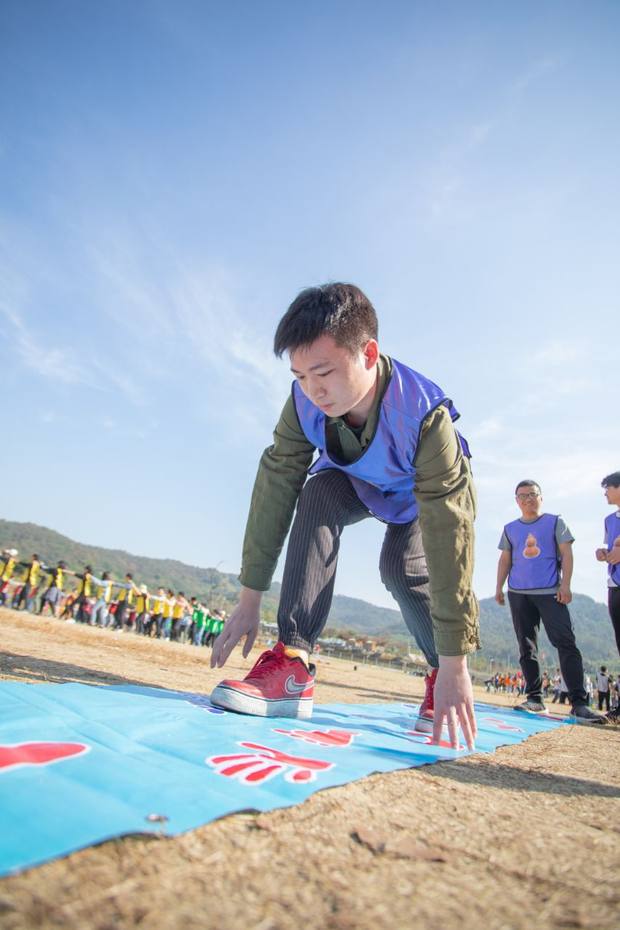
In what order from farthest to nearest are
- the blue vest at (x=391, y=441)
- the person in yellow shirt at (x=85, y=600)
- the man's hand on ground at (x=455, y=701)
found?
the person in yellow shirt at (x=85, y=600) < the blue vest at (x=391, y=441) < the man's hand on ground at (x=455, y=701)

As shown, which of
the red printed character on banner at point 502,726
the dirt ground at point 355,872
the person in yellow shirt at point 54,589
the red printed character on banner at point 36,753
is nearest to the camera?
the dirt ground at point 355,872

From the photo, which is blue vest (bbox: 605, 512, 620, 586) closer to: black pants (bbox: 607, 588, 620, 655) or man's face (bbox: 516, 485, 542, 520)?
black pants (bbox: 607, 588, 620, 655)

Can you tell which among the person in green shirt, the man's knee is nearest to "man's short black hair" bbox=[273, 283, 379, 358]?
the person in green shirt

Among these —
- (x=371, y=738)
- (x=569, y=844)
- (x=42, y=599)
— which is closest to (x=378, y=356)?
(x=371, y=738)

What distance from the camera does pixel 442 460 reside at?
1.99 m

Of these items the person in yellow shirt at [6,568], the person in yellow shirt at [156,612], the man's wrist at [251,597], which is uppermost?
the man's wrist at [251,597]

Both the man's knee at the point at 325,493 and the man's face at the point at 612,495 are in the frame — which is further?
the man's face at the point at 612,495

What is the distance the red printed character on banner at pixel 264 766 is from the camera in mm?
1044

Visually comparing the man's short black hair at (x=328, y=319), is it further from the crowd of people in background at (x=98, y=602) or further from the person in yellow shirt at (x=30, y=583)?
the person in yellow shirt at (x=30, y=583)

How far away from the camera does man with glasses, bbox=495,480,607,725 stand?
4516 mm

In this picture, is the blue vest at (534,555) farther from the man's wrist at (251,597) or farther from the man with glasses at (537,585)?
the man's wrist at (251,597)

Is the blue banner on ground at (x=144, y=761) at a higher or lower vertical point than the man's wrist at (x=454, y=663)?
lower

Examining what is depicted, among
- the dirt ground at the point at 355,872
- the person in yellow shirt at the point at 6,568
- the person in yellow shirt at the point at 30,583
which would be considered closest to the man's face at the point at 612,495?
the dirt ground at the point at 355,872

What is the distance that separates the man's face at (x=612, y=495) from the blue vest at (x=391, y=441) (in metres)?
2.76
